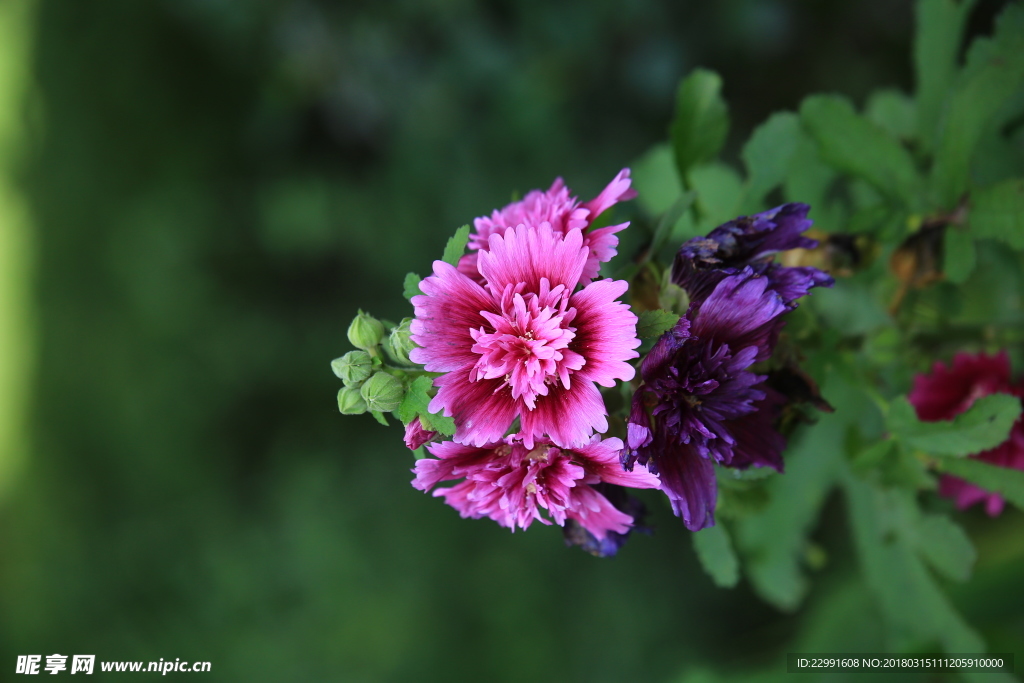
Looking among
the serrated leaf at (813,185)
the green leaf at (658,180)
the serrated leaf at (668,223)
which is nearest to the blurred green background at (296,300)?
the green leaf at (658,180)

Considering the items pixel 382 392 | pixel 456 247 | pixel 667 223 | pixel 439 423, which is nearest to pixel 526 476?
pixel 439 423

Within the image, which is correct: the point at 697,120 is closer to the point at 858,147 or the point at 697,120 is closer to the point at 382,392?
the point at 858,147

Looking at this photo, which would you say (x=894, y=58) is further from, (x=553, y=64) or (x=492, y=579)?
(x=492, y=579)

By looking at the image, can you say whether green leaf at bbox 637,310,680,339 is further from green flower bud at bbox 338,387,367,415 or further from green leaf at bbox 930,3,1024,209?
green leaf at bbox 930,3,1024,209

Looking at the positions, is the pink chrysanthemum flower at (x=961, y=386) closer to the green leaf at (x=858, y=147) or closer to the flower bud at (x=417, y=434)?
the green leaf at (x=858, y=147)

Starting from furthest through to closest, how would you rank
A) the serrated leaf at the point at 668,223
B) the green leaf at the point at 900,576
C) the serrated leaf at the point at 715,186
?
1. the serrated leaf at the point at 715,186
2. the green leaf at the point at 900,576
3. the serrated leaf at the point at 668,223

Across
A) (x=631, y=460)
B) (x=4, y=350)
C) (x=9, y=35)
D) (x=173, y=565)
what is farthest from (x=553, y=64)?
(x=4, y=350)
